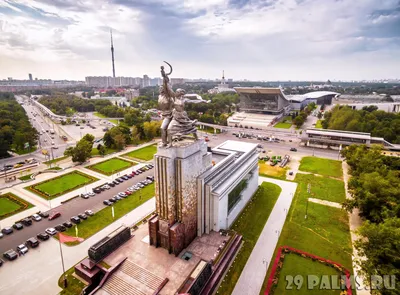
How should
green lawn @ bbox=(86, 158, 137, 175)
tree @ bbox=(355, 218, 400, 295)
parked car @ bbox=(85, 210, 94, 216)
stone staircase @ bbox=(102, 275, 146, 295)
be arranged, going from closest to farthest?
1. tree @ bbox=(355, 218, 400, 295)
2. stone staircase @ bbox=(102, 275, 146, 295)
3. parked car @ bbox=(85, 210, 94, 216)
4. green lawn @ bbox=(86, 158, 137, 175)

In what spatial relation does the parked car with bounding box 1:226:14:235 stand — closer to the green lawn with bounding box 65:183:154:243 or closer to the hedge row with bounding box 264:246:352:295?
the green lawn with bounding box 65:183:154:243

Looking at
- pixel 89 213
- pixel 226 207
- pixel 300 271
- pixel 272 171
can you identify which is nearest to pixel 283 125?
pixel 272 171

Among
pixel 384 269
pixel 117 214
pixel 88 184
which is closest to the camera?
pixel 384 269

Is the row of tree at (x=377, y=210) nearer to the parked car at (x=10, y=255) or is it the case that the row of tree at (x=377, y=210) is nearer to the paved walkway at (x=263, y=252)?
the paved walkway at (x=263, y=252)

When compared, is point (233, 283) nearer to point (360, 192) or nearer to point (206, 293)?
point (206, 293)

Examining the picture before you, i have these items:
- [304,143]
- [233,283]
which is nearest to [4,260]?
[233,283]

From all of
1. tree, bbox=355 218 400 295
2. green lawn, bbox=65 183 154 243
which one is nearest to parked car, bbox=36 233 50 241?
green lawn, bbox=65 183 154 243

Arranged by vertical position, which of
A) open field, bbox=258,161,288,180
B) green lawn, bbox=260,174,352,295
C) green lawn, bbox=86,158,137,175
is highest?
green lawn, bbox=86,158,137,175
